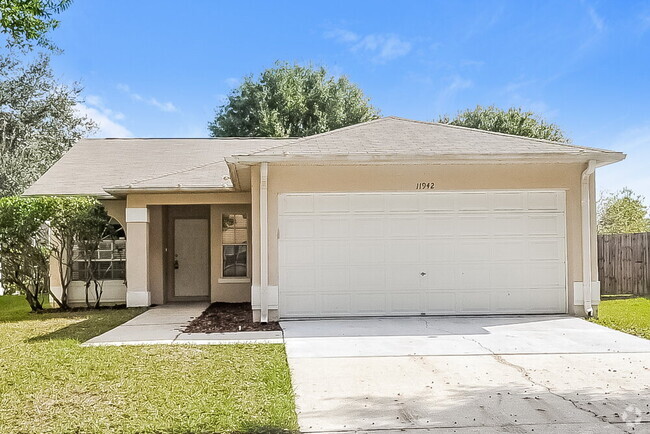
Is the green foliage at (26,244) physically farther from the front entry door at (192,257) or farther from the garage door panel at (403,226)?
the garage door panel at (403,226)

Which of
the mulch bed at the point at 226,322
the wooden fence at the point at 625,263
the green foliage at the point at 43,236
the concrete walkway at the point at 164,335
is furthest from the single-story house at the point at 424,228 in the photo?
the wooden fence at the point at 625,263

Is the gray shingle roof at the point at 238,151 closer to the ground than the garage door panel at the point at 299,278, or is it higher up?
higher up

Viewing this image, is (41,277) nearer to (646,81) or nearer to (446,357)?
(446,357)

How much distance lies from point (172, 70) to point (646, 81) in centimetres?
2008

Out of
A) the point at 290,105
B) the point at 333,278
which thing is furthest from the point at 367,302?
the point at 290,105

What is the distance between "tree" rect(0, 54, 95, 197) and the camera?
950 inches

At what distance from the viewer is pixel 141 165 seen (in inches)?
569

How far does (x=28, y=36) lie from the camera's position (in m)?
8.12

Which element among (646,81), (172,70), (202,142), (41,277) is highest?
(172,70)

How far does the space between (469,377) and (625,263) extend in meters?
10.7

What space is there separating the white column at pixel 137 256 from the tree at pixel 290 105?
16.0 meters

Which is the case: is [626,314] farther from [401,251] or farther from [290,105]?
[290,105]

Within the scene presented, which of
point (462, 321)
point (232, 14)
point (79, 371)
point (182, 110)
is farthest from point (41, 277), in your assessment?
point (182, 110)

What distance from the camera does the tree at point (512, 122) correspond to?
31.6 meters
